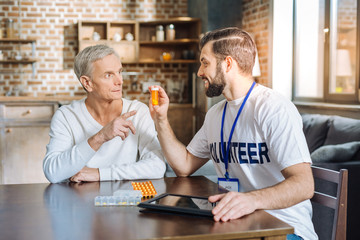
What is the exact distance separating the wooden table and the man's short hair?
0.59 m

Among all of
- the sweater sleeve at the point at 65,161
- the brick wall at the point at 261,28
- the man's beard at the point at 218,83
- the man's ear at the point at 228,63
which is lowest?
the sweater sleeve at the point at 65,161

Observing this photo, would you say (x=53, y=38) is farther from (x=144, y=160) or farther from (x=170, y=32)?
(x=144, y=160)

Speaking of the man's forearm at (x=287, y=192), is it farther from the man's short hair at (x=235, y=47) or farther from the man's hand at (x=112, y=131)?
the man's hand at (x=112, y=131)

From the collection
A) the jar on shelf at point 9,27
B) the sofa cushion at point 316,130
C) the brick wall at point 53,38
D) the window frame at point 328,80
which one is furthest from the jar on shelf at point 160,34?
the sofa cushion at point 316,130

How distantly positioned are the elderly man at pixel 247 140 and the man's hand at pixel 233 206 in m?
0.05

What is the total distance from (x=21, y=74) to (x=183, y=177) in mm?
5076

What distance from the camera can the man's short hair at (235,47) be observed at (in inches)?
70.5

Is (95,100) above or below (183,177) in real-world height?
above

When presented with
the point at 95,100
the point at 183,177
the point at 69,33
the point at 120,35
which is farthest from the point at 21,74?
the point at 183,177

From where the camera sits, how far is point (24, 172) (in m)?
4.73

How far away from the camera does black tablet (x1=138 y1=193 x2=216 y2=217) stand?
123 centimetres

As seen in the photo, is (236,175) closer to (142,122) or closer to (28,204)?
(142,122)

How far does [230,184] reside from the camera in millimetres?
1721

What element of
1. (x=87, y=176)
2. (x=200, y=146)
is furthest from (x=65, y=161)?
(x=200, y=146)
